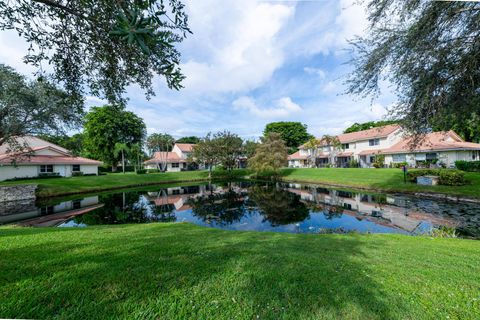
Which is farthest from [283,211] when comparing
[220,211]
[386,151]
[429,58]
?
[386,151]

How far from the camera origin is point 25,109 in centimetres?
1419

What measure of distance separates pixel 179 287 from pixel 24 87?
18367 millimetres

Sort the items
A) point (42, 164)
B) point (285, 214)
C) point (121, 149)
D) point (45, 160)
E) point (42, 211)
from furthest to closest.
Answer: point (121, 149)
point (45, 160)
point (42, 164)
point (42, 211)
point (285, 214)

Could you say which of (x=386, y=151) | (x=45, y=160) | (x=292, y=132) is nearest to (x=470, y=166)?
(x=386, y=151)

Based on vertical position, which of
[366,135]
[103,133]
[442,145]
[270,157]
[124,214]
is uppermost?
[103,133]

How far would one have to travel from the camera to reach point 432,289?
2.97m

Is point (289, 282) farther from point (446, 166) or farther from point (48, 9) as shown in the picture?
point (446, 166)

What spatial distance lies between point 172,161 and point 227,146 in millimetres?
19436

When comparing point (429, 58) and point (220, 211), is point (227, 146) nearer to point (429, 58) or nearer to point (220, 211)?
point (220, 211)

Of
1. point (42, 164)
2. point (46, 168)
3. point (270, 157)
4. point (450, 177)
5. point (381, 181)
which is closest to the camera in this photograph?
point (450, 177)

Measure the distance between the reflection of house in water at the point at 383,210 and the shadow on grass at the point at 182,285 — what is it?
925 cm

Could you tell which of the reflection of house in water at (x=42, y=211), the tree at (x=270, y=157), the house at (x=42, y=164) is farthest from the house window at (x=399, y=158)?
the house at (x=42, y=164)

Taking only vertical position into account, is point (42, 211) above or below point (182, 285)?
below

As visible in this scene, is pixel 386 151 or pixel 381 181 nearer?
pixel 381 181
